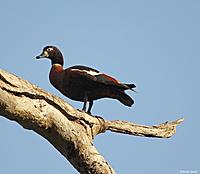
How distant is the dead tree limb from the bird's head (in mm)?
2444

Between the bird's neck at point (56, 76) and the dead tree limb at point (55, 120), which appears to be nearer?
the dead tree limb at point (55, 120)

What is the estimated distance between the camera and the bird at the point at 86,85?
19.7 ft

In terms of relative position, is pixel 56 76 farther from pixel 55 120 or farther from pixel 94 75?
pixel 55 120

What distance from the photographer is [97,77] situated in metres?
6.04

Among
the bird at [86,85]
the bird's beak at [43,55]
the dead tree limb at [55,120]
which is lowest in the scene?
the dead tree limb at [55,120]

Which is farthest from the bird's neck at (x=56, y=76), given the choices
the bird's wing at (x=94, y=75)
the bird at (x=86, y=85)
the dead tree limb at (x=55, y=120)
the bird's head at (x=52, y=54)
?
the dead tree limb at (x=55, y=120)

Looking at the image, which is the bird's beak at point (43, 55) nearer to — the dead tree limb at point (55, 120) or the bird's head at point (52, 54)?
the bird's head at point (52, 54)

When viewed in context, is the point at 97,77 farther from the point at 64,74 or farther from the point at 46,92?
the point at 46,92

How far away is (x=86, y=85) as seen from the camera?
20.1 ft

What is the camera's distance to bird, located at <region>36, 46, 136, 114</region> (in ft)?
19.7

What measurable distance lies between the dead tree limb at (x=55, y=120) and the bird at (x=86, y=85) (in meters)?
1.59

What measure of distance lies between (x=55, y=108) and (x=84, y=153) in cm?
40

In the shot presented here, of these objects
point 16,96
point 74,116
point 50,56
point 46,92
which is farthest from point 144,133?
point 50,56

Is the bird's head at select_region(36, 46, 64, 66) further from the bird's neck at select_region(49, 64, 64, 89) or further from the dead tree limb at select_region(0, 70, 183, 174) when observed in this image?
the dead tree limb at select_region(0, 70, 183, 174)
